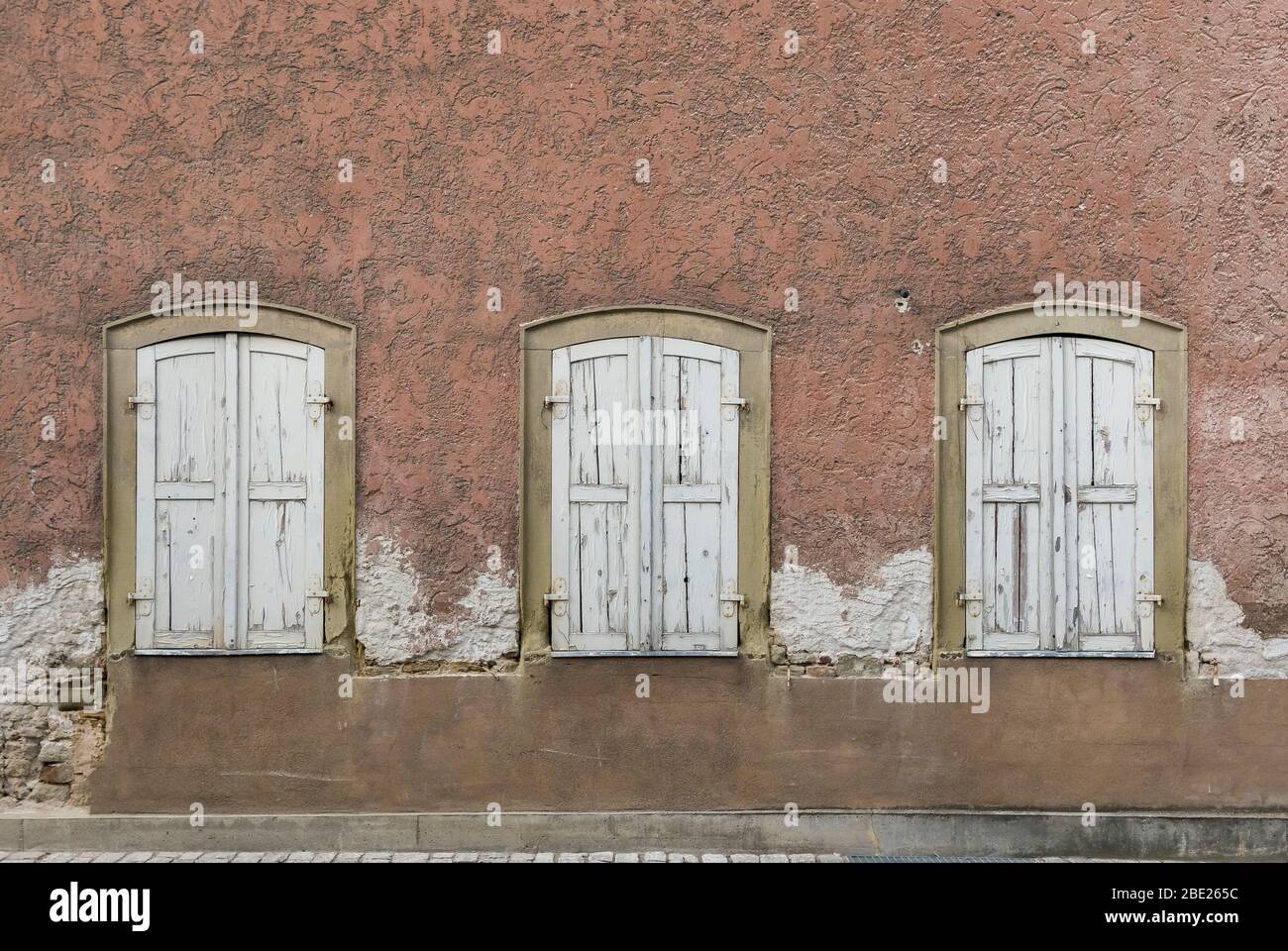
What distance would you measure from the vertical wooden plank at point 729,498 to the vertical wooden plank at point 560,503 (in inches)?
32.2

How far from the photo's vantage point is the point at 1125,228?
7.39 metres

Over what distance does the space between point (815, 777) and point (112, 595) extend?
399 cm

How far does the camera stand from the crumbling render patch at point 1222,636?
740 cm

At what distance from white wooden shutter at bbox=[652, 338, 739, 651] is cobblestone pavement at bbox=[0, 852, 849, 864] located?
1126mm

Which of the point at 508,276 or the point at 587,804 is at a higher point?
the point at 508,276

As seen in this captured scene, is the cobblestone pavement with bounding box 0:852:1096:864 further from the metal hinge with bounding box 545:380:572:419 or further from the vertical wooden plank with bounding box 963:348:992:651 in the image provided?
the metal hinge with bounding box 545:380:572:419

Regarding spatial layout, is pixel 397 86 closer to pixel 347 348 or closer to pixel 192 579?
pixel 347 348

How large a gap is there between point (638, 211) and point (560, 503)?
1.68 m

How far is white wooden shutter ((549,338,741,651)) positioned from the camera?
7.32m

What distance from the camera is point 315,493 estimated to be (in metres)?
7.29

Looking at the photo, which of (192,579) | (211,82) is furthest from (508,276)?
(192,579)

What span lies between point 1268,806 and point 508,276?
516 centimetres

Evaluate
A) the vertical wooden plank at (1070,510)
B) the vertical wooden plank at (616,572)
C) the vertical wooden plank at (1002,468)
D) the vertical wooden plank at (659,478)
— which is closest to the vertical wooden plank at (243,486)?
the vertical wooden plank at (616,572)

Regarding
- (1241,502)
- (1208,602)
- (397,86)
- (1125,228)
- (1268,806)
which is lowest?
(1268,806)
